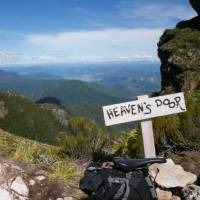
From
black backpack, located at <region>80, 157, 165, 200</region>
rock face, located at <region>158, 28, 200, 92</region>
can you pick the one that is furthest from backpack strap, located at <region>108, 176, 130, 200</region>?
rock face, located at <region>158, 28, 200, 92</region>

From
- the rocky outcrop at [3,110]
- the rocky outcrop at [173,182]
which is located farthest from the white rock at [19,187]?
the rocky outcrop at [3,110]

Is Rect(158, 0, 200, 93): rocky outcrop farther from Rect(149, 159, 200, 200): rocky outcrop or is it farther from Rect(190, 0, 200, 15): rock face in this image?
Rect(149, 159, 200, 200): rocky outcrop

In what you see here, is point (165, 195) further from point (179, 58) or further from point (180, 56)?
point (180, 56)

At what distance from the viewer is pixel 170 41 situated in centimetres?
5641

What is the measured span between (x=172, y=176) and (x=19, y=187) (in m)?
2.57

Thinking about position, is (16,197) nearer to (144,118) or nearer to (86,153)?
(144,118)

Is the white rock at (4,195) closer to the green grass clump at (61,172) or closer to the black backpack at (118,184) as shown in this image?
the green grass clump at (61,172)

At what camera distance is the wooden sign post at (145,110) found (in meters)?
8.12

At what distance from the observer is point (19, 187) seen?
724cm

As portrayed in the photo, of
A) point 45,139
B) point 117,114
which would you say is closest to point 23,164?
point 117,114

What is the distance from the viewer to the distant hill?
149m

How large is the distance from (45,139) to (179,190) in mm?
137689

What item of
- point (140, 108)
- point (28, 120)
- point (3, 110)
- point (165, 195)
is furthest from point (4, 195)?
point (3, 110)

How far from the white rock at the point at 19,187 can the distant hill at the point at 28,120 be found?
135 metres
